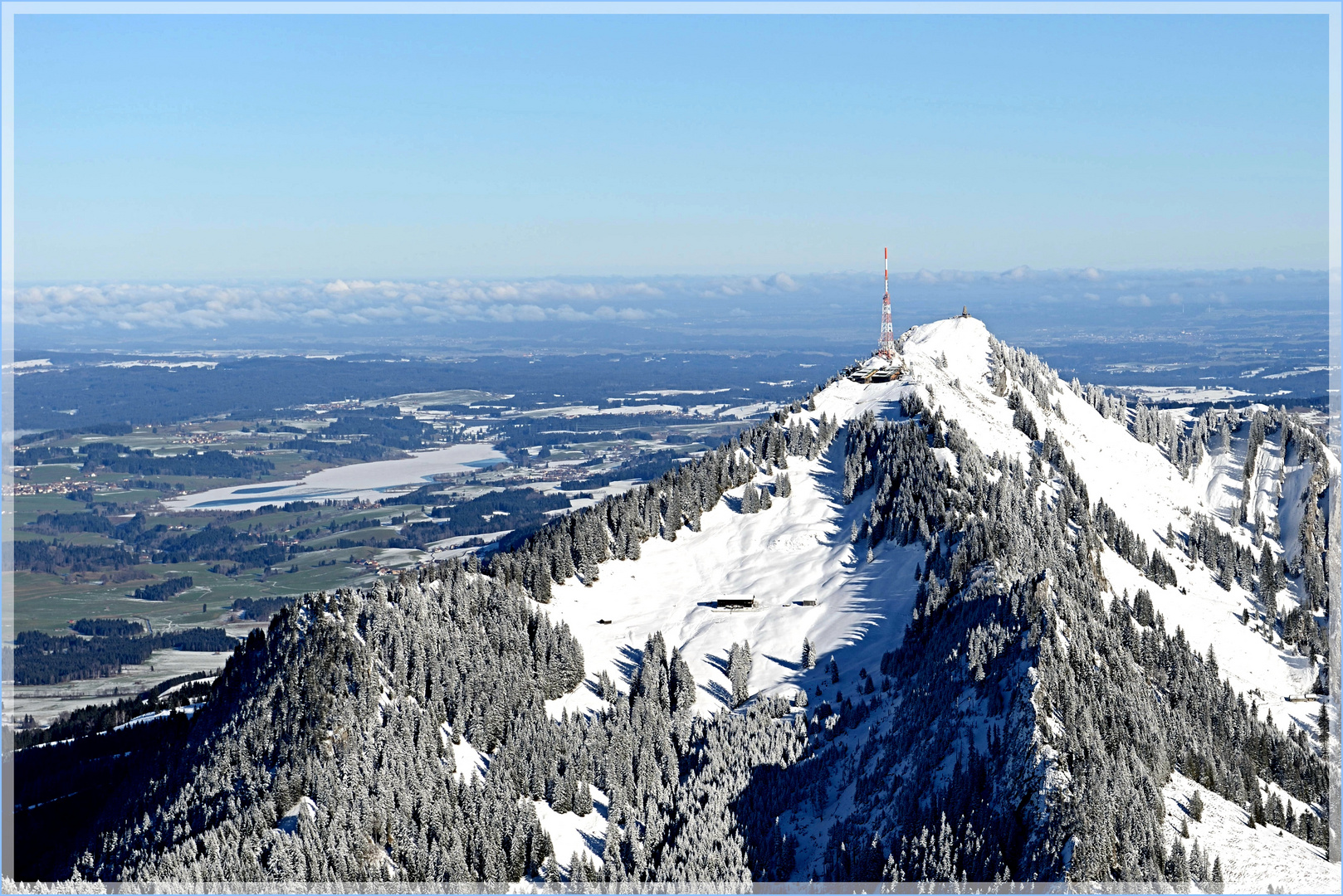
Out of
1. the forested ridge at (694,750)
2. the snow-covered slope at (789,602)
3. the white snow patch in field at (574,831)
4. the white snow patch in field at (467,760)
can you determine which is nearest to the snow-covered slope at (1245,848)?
the forested ridge at (694,750)

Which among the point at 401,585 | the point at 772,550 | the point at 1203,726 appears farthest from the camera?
the point at 772,550

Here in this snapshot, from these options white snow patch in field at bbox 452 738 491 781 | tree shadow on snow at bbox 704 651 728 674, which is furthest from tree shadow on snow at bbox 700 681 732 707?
white snow patch in field at bbox 452 738 491 781

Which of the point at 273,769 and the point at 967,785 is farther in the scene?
the point at 273,769

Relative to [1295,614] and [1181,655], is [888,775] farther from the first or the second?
[1295,614]

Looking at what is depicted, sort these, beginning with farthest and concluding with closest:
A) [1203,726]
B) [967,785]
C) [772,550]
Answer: [772,550] → [1203,726] → [967,785]

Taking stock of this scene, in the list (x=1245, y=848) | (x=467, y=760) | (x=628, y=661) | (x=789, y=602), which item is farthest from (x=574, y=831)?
(x=1245, y=848)

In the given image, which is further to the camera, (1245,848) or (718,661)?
(718,661)

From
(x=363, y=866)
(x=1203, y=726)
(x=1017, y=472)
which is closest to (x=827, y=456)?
(x=1017, y=472)

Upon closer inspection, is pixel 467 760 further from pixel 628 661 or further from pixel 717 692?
pixel 717 692
